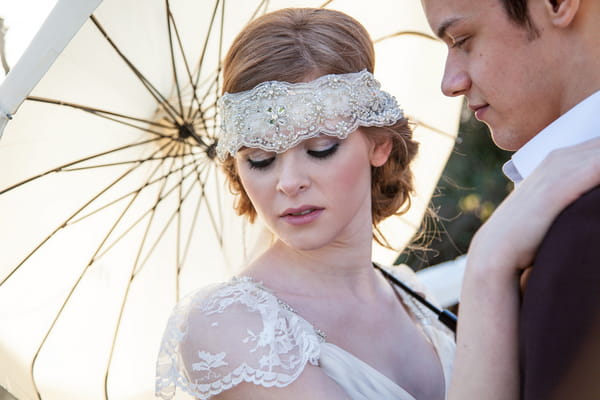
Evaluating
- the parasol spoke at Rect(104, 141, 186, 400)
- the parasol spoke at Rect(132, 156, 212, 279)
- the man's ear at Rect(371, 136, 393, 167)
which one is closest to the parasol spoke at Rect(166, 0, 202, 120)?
the parasol spoke at Rect(104, 141, 186, 400)

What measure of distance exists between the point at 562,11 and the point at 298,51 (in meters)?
0.95

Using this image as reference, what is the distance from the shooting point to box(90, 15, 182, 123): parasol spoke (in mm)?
2049

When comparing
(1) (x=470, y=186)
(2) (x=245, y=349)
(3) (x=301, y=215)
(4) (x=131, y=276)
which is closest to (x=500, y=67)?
(3) (x=301, y=215)

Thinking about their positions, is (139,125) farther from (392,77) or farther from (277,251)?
(392,77)

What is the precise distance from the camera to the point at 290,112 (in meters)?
2.16

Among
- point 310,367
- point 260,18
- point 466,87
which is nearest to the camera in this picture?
point 466,87

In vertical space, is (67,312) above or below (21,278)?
below

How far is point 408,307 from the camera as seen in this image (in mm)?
2803

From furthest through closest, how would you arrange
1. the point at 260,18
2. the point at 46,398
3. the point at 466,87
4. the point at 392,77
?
the point at 392,77
the point at 260,18
the point at 46,398
the point at 466,87

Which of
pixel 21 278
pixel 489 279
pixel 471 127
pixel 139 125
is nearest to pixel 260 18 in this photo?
pixel 139 125

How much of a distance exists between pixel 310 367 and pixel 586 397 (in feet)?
3.43

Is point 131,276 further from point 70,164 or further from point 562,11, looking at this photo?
point 562,11

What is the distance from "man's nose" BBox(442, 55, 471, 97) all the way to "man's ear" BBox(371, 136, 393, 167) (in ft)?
2.03

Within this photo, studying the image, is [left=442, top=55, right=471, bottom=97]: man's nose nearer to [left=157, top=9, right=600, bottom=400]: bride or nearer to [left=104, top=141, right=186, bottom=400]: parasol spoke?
[left=157, top=9, right=600, bottom=400]: bride
